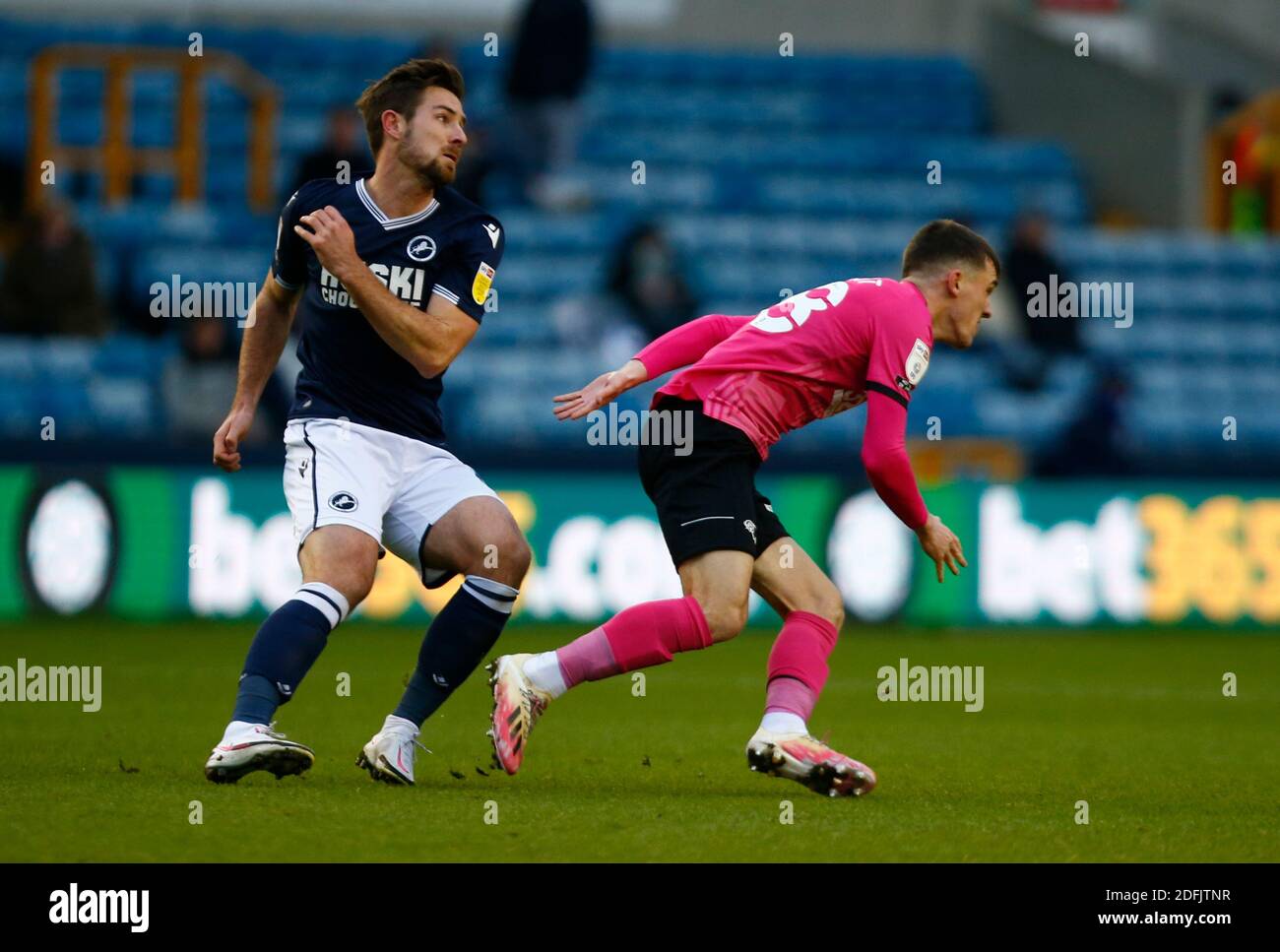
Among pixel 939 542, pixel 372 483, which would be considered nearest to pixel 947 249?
pixel 939 542

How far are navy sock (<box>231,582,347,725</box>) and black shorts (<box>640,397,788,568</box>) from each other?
0.97 m

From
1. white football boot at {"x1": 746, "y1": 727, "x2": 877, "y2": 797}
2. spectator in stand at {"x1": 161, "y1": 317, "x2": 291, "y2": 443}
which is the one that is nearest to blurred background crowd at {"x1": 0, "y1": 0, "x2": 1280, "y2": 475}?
spectator in stand at {"x1": 161, "y1": 317, "x2": 291, "y2": 443}

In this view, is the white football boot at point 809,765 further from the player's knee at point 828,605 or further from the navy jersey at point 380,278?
the navy jersey at point 380,278

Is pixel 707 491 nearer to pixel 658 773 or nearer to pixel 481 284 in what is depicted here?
pixel 481 284

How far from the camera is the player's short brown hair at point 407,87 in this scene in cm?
596

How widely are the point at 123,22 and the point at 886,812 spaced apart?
16.0 metres

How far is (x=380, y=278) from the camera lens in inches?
234

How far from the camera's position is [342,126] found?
1470 cm

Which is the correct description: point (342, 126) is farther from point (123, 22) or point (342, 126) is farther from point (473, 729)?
point (473, 729)

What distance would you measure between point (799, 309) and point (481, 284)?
3.13 ft

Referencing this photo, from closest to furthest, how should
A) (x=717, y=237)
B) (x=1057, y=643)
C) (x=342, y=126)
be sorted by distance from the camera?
(x=1057, y=643) < (x=342, y=126) < (x=717, y=237)

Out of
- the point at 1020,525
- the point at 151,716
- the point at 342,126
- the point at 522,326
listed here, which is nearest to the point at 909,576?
the point at 1020,525

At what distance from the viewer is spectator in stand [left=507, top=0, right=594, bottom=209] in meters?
16.3
